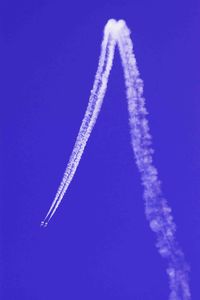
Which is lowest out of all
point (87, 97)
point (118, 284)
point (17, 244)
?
point (118, 284)

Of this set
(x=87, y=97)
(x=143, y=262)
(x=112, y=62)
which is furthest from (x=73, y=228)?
(x=112, y=62)

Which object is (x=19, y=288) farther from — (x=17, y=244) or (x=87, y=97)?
(x=87, y=97)

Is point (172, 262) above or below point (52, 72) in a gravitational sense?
below

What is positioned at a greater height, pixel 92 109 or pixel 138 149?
pixel 92 109
